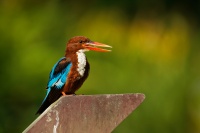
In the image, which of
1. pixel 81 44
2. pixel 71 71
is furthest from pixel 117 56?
pixel 71 71

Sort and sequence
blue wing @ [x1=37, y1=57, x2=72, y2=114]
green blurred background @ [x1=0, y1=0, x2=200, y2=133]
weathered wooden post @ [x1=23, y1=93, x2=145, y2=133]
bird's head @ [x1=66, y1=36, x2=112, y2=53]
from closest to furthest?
weathered wooden post @ [x1=23, y1=93, x2=145, y2=133]
blue wing @ [x1=37, y1=57, x2=72, y2=114]
bird's head @ [x1=66, y1=36, x2=112, y2=53]
green blurred background @ [x1=0, y1=0, x2=200, y2=133]

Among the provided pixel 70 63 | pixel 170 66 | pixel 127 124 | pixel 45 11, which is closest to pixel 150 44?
pixel 170 66

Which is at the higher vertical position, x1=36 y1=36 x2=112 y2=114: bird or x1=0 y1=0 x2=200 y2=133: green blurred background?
x1=36 y1=36 x2=112 y2=114: bird

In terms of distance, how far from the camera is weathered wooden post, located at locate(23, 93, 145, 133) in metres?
3.21

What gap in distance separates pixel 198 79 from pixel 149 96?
0.69 m

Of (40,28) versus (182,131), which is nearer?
(182,131)

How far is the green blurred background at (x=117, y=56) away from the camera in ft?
26.9

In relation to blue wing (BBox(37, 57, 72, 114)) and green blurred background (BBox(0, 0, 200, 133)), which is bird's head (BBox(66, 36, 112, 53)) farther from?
green blurred background (BBox(0, 0, 200, 133))

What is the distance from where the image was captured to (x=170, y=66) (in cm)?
834

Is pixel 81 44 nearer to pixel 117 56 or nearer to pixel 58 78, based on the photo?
pixel 58 78

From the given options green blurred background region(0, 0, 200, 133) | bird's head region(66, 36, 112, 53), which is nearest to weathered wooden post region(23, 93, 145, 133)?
bird's head region(66, 36, 112, 53)

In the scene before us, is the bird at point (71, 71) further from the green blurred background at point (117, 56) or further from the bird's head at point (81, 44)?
the green blurred background at point (117, 56)

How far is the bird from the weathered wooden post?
1.63 meters

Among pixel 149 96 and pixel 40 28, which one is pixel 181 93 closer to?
pixel 149 96
